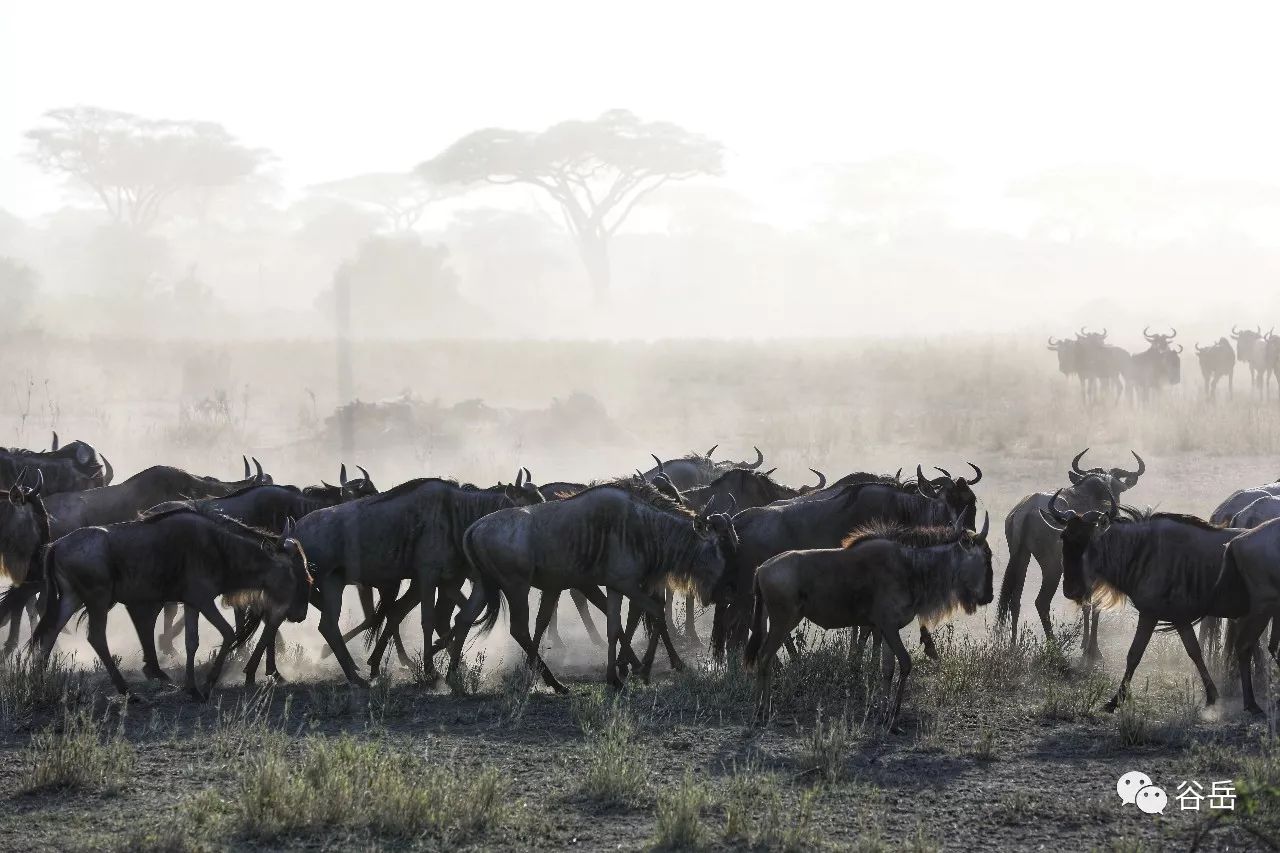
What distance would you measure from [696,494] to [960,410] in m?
12.8

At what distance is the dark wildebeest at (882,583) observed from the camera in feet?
24.2

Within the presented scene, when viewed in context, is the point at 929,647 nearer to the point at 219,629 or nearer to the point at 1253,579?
the point at 1253,579

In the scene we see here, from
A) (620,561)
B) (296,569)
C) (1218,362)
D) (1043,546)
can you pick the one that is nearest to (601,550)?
(620,561)

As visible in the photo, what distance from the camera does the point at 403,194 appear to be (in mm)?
59156

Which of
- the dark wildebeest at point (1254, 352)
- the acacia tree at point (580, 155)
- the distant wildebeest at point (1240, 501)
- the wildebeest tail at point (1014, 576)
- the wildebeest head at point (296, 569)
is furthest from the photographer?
the acacia tree at point (580, 155)

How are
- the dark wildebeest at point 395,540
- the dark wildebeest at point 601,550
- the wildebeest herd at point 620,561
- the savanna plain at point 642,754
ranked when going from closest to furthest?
the savanna plain at point 642,754
the wildebeest herd at point 620,561
the dark wildebeest at point 601,550
the dark wildebeest at point 395,540

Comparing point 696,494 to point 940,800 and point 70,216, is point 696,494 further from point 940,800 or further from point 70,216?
point 70,216

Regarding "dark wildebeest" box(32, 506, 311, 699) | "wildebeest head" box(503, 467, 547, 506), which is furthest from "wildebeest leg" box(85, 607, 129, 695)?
"wildebeest head" box(503, 467, 547, 506)

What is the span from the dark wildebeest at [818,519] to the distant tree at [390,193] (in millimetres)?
50586

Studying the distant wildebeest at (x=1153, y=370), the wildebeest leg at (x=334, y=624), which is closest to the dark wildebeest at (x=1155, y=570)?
the wildebeest leg at (x=334, y=624)

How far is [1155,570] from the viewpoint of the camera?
766 cm

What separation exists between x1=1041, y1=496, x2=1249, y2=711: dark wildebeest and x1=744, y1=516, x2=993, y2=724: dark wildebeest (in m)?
0.67

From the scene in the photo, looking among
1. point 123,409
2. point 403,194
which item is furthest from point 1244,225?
point 123,409

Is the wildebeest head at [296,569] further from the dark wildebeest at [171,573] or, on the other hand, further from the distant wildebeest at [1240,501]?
the distant wildebeest at [1240,501]
